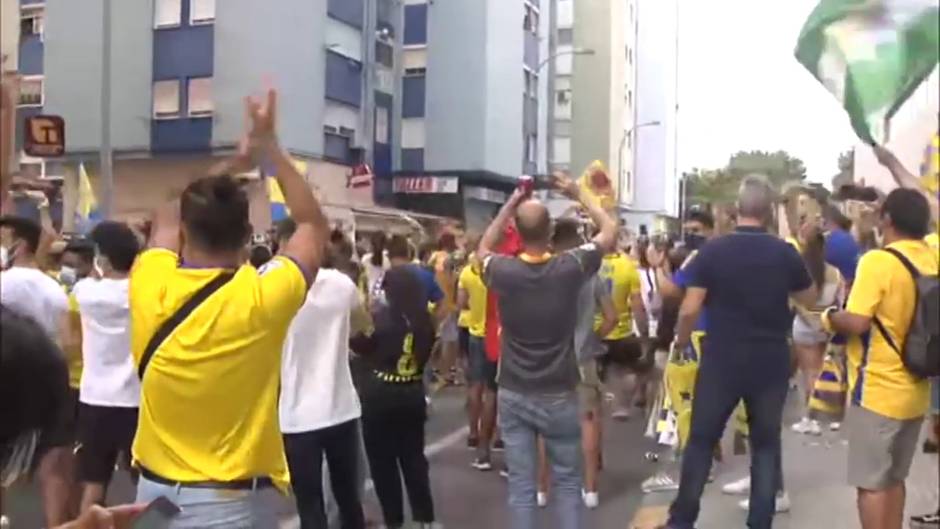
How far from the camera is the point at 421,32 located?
97.1 feet

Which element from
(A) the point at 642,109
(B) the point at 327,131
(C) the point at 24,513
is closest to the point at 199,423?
(C) the point at 24,513

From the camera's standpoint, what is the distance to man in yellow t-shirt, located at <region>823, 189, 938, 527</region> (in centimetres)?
457

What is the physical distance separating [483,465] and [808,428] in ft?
10.0

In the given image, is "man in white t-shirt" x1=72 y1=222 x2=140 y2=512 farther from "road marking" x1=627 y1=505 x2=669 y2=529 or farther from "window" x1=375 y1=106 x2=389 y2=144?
"window" x1=375 y1=106 x2=389 y2=144

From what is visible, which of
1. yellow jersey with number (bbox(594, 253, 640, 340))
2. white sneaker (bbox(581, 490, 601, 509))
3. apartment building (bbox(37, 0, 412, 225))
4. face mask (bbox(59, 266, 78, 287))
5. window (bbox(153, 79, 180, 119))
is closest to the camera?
white sneaker (bbox(581, 490, 601, 509))

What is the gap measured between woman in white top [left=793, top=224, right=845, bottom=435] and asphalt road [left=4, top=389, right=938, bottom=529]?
0.51 meters

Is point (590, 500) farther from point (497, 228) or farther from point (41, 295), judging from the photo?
point (41, 295)

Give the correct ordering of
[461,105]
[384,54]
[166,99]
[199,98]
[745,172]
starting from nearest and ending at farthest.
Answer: [745,172] → [199,98] → [166,99] → [384,54] → [461,105]

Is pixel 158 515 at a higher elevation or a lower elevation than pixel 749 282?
lower

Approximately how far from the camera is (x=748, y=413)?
5.86 metres

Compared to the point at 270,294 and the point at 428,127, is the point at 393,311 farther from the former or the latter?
the point at 428,127

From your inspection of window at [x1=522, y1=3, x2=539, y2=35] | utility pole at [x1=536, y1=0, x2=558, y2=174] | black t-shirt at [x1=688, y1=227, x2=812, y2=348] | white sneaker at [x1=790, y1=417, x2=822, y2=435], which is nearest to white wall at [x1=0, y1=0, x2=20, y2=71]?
black t-shirt at [x1=688, y1=227, x2=812, y2=348]

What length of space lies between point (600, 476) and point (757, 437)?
2753 millimetres

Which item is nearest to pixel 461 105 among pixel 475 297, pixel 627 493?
pixel 475 297
